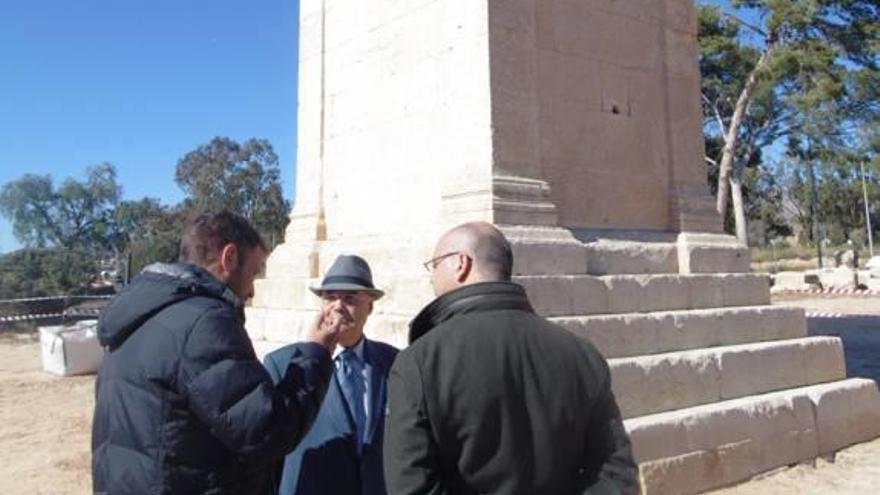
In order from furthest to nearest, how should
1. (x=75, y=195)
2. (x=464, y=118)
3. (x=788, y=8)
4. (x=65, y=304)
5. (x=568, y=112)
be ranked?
(x=75, y=195)
(x=788, y=8)
(x=65, y=304)
(x=568, y=112)
(x=464, y=118)

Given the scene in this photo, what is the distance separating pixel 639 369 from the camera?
4961mm

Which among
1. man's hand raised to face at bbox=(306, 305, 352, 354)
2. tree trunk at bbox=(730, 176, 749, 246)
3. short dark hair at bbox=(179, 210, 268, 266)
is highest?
tree trunk at bbox=(730, 176, 749, 246)

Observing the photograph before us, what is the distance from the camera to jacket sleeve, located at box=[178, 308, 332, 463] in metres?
1.85

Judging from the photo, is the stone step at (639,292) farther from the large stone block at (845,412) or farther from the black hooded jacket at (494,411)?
the black hooded jacket at (494,411)

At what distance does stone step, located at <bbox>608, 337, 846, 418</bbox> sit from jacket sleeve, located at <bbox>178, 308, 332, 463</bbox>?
321 centimetres

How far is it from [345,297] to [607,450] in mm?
1145

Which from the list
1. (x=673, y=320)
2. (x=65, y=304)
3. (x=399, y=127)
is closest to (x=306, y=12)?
(x=399, y=127)

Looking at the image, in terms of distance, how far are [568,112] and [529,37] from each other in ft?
2.35

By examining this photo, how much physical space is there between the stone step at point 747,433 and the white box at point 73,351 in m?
9.68

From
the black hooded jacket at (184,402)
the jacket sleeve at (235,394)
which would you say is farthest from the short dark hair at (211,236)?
the jacket sleeve at (235,394)

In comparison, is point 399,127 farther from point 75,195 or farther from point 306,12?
point 75,195

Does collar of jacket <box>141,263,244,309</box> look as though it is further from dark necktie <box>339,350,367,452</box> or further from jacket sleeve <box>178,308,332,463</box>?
Result: dark necktie <box>339,350,367,452</box>

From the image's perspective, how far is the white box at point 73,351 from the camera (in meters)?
11.7

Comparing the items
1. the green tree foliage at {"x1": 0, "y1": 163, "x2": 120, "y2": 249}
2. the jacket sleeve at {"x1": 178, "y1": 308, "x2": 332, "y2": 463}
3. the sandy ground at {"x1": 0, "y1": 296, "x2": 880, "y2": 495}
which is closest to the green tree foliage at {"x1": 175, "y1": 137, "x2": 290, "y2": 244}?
the green tree foliage at {"x1": 0, "y1": 163, "x2": 120, "y2": 249}
